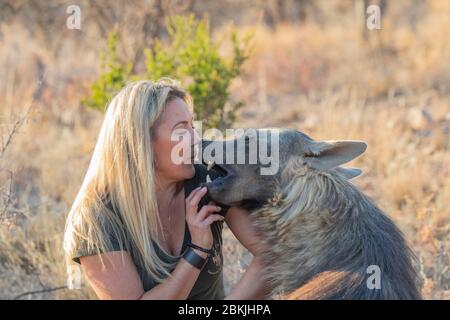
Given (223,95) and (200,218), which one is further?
(223,95)

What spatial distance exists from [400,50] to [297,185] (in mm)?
9692

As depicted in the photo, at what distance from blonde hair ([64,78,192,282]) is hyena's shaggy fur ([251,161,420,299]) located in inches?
22.9

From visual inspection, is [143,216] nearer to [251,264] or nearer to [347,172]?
[251,264]

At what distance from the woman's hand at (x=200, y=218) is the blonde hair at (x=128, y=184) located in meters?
0.23

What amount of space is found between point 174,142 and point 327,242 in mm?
1009

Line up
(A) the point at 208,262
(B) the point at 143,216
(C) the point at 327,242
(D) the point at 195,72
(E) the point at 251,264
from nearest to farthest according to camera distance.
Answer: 1. (C) the point at 327,242
2. (B) the point at 143,216
3. (E) the point at 251,264
4. (A) the point at 208,262
5. (D) the point at 195,72

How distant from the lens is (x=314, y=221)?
149 inches

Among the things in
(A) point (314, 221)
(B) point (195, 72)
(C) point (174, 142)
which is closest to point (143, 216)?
(C) point (174, 142)

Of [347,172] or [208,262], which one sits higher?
[347,172]
